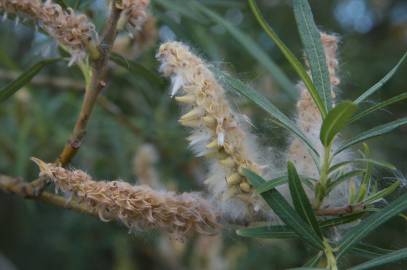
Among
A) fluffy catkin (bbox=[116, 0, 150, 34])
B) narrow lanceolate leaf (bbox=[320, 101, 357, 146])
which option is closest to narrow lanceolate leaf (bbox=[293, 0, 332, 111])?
narrow lanceolate leaf (bbox=[320, 101, 357, 146])

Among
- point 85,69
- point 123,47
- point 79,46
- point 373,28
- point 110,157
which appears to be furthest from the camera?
point 373,28

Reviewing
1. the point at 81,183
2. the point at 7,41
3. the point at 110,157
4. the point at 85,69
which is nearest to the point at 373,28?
the point at 110,157

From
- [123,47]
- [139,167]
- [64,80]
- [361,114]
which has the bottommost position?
[361,114]

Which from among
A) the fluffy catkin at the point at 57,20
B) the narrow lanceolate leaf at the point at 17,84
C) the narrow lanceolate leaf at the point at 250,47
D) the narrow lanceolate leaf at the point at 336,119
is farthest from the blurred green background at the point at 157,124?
the narrow lanceolate leaf at the point at 336,119

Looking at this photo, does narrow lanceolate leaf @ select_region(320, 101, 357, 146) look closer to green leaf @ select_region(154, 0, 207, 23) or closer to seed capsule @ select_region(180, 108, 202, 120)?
seed capsule @ select_region(180, 108, 202, 120)

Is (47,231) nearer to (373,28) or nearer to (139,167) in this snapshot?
(139,167)

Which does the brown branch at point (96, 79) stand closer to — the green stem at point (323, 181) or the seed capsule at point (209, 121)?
the seed capsule at point (209, 121)
